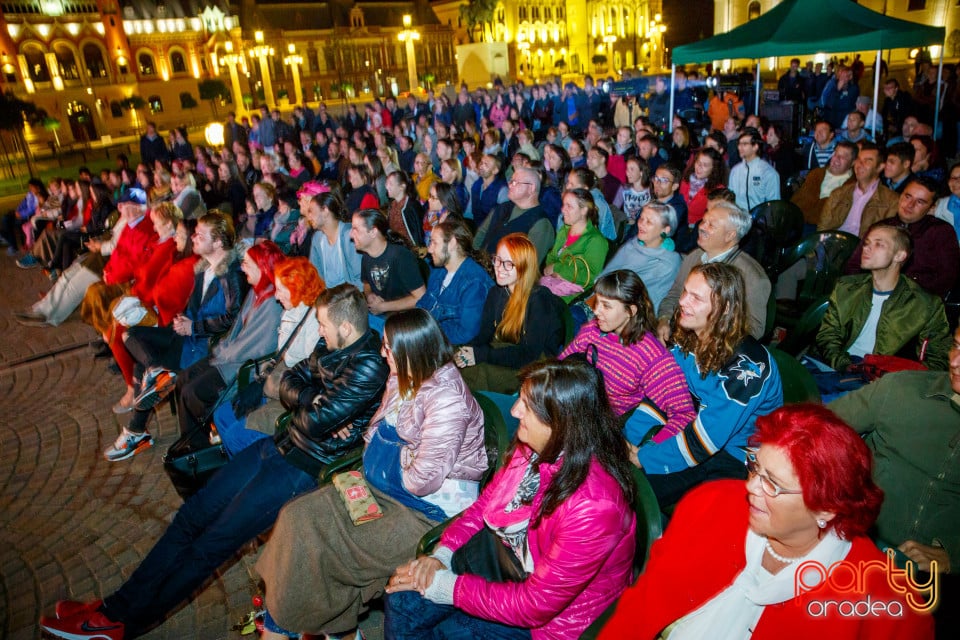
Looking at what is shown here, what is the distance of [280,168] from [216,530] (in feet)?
32.3

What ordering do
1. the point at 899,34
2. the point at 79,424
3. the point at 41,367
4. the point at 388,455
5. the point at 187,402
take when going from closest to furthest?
the point at 388,455 < the point at 187,402 < the point at 79,424 < the point at 41,367 < the point at 899,34

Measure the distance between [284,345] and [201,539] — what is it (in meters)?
1.30

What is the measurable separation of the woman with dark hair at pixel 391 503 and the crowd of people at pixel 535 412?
0.04 ft

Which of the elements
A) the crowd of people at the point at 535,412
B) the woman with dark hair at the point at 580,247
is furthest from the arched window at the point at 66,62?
the woman with dark hair at the point at 580,247

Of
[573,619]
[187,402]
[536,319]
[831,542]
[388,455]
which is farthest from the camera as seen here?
[187,402]

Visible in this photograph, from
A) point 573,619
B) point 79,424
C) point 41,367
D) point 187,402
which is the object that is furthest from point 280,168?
point 573,619

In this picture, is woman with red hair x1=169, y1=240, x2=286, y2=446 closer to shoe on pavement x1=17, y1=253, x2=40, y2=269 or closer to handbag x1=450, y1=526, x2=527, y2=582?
handbag x1=450, y1=526, x2=527, y2=582

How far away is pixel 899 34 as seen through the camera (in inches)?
299

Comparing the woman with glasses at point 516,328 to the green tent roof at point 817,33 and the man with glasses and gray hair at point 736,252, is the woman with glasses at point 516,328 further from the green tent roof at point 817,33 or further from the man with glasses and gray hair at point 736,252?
the green tent roof at point 817,33

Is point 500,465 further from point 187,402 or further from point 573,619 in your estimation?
point 187,402

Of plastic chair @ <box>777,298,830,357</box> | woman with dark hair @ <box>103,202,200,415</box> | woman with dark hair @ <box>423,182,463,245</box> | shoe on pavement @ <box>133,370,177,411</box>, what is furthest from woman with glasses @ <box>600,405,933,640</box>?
woman with dark hair @ <box>423,182,463,245</box>

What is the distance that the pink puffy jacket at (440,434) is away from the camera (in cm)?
251

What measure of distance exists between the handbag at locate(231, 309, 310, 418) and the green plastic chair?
5.07ft

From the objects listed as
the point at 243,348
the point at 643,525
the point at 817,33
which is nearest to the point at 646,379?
the point at 643,525
